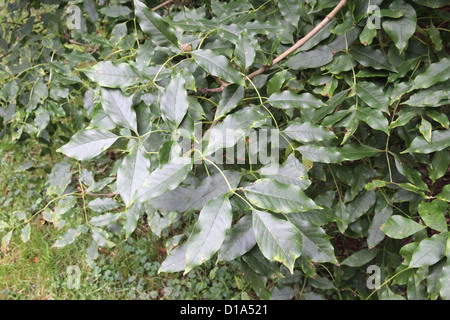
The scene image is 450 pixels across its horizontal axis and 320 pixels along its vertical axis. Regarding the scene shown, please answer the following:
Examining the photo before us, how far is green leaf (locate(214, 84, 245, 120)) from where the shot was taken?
0.87 metres

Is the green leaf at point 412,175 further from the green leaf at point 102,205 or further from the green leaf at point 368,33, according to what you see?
the green leaf at point 102,205

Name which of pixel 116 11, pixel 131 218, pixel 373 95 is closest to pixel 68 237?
pixel 131 218

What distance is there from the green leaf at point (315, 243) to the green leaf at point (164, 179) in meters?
0.32

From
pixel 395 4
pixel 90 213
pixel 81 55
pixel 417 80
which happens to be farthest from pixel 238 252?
pixel 90 213

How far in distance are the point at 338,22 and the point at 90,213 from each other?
85.0 inches

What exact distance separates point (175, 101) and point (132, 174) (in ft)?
0.59

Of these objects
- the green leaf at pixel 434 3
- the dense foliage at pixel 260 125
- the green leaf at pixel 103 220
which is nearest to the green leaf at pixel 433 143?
the dense foliage at pixel 260 125

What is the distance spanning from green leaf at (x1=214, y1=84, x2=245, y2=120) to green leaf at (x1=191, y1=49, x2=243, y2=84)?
5cm

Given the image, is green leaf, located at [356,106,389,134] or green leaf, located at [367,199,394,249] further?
green leaf, located at [367,199,394,249]

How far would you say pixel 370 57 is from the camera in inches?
42.5

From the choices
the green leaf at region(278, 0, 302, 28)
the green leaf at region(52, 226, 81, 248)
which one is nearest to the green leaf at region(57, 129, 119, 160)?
the green leaf at region(52, 226, 81, 248)

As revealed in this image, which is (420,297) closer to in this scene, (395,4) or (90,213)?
(395,4)

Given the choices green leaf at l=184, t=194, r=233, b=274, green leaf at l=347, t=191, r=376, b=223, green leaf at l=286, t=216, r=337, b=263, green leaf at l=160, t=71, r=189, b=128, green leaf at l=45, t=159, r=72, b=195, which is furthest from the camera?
green leaf at l=45, t=159, r=72, b=195

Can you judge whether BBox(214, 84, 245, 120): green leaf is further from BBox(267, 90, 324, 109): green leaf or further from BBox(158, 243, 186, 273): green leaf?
BBox(158, 243, 186, 273): green leaf
